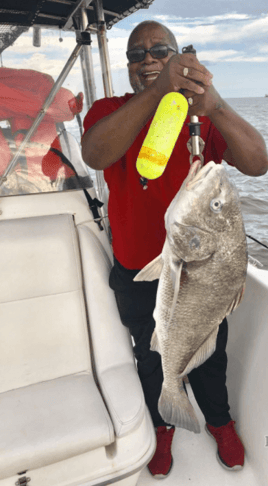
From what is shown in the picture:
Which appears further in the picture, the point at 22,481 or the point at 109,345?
the point at 109,345

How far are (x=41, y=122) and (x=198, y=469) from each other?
209 centimetres

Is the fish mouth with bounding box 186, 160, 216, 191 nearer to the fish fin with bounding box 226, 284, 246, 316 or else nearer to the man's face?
the fish fin with bounding box 226, 284, 246, 316

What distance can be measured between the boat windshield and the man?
662 mm

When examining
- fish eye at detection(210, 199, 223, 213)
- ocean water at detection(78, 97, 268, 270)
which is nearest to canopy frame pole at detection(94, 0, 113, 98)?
fish eye at detection(210, 199, 223, 213)

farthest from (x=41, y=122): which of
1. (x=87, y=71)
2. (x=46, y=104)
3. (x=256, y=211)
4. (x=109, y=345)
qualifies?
(x=256, y=211)

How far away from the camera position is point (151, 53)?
125 centimetres

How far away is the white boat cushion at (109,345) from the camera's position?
1.57m

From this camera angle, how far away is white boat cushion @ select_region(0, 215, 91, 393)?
6.52ft

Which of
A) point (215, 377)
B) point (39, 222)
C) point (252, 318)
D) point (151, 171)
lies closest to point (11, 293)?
point (39, 222)

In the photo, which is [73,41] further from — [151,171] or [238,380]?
[238,380]

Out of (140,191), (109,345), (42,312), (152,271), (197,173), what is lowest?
(109,345)

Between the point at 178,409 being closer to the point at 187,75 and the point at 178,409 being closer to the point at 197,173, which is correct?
the point at 197,173

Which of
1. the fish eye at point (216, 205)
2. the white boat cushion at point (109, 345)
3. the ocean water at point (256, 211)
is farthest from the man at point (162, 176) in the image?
the ocean water at point (256, 211)

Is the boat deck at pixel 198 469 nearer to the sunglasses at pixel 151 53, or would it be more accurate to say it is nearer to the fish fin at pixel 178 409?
the fish fin at pixel 178 409
